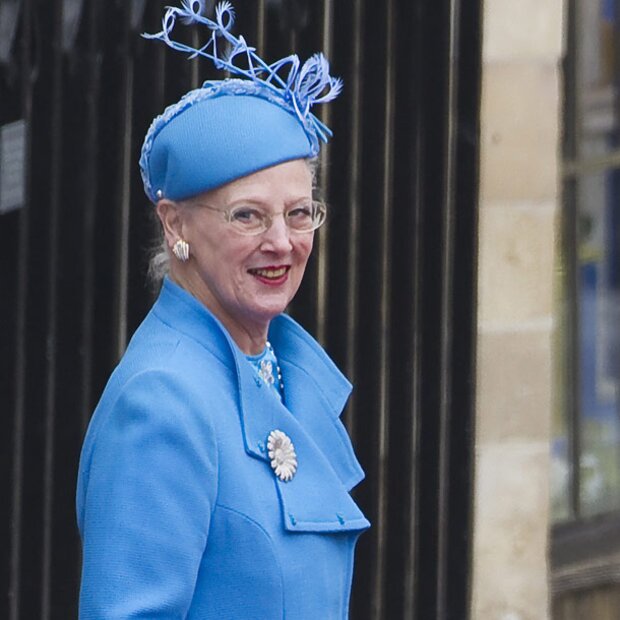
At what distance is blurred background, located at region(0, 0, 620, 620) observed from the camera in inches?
173

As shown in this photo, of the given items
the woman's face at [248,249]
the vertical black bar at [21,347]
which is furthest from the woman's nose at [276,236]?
the vertical black bar at [21,347]

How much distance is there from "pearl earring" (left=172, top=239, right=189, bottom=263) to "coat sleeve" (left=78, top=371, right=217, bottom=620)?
0.25 metres

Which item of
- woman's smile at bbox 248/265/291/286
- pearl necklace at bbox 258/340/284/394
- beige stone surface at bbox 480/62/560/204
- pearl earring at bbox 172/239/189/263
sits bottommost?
pearl necklace at bbox 258/340/284/394

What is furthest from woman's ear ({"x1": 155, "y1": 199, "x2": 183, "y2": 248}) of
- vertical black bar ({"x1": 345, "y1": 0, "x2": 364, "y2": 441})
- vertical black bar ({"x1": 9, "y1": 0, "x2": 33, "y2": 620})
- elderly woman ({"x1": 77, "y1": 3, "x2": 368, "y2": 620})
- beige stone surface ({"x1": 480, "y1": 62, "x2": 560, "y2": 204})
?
beige stone surface ({"x1": 480, "y1": 62, "x2": 560, "y2": 204})

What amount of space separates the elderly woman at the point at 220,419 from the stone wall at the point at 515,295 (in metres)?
2.44

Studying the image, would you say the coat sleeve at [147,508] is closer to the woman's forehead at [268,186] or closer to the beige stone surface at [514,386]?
the woman's forehead at [268,186]

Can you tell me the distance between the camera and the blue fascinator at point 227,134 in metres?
2.83

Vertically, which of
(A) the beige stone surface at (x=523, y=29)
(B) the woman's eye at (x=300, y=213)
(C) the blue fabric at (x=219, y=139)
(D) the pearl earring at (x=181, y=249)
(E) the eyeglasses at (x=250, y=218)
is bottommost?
(D) the pearl earring at (x=181, y=249)

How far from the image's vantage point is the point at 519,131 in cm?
544

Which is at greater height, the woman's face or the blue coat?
the woman's face

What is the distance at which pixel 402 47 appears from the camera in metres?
5.14

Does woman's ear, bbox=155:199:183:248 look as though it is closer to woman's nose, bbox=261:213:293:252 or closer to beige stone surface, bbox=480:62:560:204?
woman's nose, bbox=261:213:293:252

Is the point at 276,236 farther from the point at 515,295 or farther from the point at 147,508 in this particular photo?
the point at 515,295

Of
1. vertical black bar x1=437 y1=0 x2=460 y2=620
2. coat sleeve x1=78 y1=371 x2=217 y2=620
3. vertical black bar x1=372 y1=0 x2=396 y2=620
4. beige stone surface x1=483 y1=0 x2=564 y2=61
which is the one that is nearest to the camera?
coat sleeve x1=78 y1=371 x2=217 y2=620
